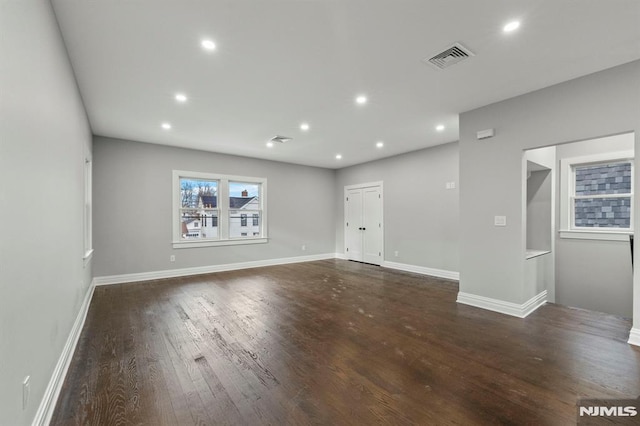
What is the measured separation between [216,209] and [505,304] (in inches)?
223

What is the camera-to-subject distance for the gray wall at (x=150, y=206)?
5047 mm

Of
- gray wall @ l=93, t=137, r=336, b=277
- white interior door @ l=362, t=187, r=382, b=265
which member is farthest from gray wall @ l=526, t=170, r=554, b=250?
gray wall @ l=93, t=137, r=336, b=277

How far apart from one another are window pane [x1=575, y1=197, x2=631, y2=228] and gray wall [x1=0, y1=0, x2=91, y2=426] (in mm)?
6569

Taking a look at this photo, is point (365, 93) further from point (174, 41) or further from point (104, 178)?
point (104, 178)

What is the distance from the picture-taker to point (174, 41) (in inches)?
92.8

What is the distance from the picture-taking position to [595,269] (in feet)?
13.9

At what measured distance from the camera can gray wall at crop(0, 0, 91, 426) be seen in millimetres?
1240

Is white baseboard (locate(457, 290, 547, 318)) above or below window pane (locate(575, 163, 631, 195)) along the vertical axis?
below

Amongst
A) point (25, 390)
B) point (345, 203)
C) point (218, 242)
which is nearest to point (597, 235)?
point (345, 203)

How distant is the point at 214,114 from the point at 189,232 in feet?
9.92

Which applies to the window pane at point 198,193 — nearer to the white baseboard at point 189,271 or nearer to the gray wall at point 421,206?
the white baseboard at point 189,271

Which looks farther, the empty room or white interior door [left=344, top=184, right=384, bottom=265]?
white interior door [left=344, top=184, right=384, bottom=265]

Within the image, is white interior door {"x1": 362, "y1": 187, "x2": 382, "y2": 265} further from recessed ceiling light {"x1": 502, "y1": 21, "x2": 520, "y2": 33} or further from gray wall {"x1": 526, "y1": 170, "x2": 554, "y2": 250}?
recessed ceiling light {"x1": 502, "y1": 21, "x2": 520, "y2": 33}

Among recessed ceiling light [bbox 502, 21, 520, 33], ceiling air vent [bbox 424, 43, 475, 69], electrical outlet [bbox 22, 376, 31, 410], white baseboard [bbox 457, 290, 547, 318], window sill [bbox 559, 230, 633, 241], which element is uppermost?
recessed ceiling light [bbox 502, 21, 520, 33]
